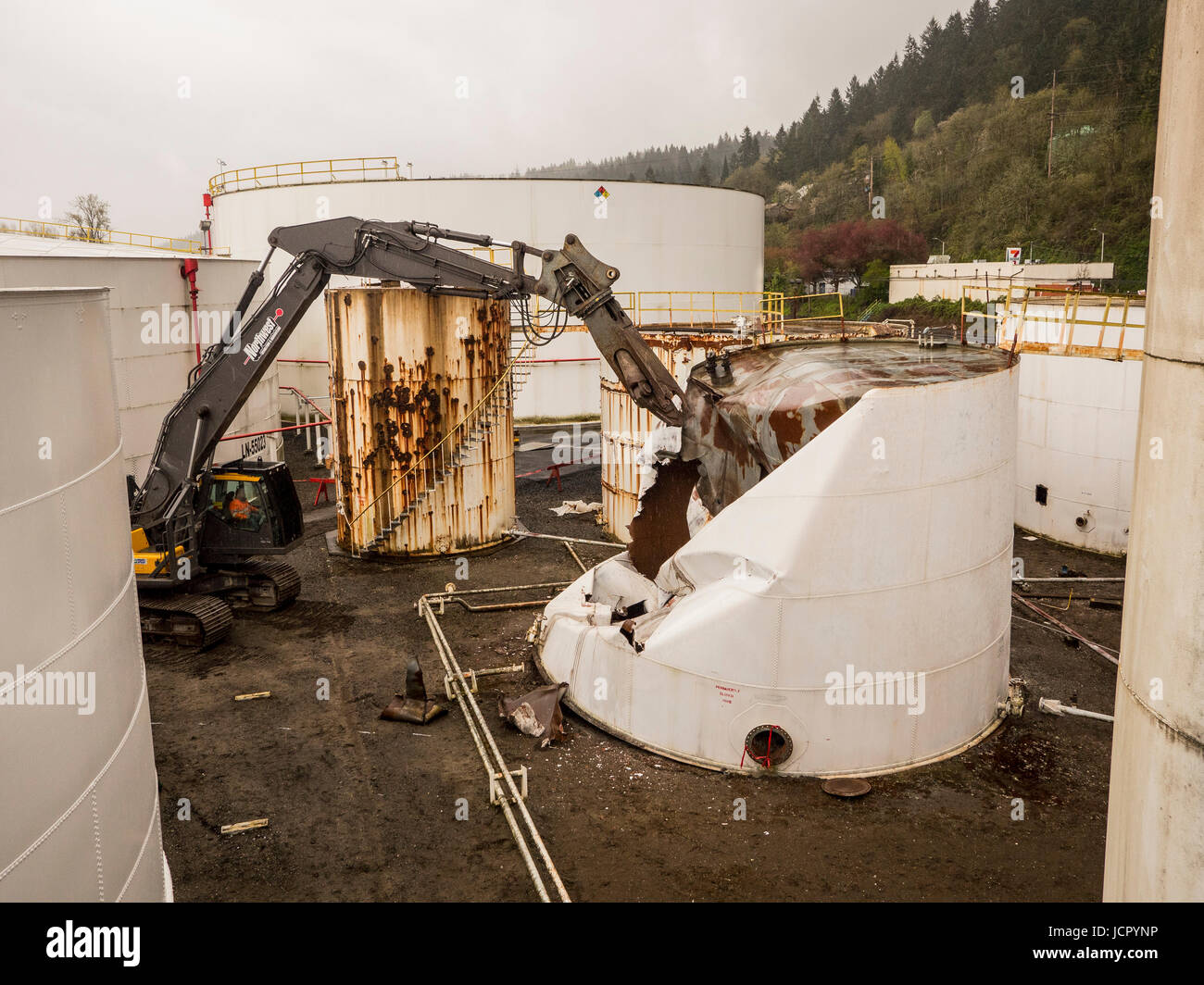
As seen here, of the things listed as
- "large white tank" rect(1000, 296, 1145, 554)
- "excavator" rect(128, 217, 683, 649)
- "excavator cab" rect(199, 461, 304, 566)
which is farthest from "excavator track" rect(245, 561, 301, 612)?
"large white tank" rect(1000, 296, 1145, 554)

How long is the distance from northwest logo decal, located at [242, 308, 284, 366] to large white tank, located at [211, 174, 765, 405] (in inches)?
690

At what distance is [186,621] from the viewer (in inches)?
554

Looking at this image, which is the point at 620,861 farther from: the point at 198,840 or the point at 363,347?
the point at 363,347

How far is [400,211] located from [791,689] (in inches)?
1084

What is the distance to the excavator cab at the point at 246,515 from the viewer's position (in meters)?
15.1

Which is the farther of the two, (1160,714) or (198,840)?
(198,840)

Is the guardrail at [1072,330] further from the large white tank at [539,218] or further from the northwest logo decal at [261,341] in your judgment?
the large white tank at [539,218]

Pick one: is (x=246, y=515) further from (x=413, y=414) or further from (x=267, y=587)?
(x=413, y=414)

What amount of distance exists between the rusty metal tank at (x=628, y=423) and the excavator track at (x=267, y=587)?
6738 mm

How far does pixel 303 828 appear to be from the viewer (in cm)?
943

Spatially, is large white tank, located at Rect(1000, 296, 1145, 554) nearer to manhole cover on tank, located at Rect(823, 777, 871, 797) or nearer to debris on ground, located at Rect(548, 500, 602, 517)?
debris on ground, located at Rect(548, 500, 602, 517)

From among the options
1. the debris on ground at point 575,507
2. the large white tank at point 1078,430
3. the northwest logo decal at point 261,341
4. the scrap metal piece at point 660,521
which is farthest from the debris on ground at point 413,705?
the large white tank at point 1078,430

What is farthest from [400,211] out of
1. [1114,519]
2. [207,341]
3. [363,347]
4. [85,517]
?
[85,517]

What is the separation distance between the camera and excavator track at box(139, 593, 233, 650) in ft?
46.0
